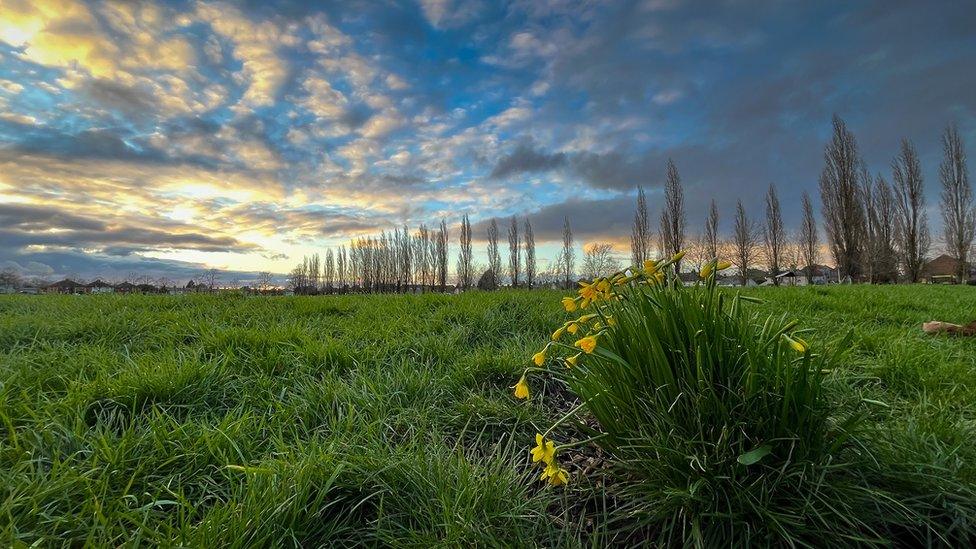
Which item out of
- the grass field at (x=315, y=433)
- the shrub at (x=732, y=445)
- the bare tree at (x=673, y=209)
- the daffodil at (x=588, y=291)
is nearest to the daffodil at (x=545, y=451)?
the shrub at (x=732, y=445)

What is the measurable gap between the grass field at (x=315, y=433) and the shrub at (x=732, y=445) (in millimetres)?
170

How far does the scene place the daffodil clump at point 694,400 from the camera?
1390 mm

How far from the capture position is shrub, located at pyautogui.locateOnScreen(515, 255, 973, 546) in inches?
52.7

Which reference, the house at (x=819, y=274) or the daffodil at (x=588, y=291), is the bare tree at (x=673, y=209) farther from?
the daffodil at (x=588, y=291)

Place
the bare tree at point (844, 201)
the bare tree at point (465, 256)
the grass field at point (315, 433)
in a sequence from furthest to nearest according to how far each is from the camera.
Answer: the bare tree at point (465, 256), the bare tree at point (844, 201), the grass field at point (315, 433)

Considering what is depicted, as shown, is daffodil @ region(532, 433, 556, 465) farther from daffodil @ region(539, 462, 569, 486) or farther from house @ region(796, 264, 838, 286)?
house @ region(796, 264, 838, 286)

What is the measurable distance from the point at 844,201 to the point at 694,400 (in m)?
33.0

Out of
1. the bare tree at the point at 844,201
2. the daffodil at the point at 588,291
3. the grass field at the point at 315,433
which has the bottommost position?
the grass field at the point at 315,433

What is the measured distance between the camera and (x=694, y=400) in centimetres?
147

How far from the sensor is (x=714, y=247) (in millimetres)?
30625

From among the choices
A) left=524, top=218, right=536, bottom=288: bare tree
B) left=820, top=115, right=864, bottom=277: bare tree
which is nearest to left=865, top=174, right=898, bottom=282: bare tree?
left=820, top=115, right=864, bottom=277: bare tree

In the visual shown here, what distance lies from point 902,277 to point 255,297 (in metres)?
36.8

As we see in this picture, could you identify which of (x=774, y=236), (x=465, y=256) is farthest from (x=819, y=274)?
(x=465, y=256)

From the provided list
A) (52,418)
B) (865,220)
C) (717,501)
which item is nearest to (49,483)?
(52,418)
